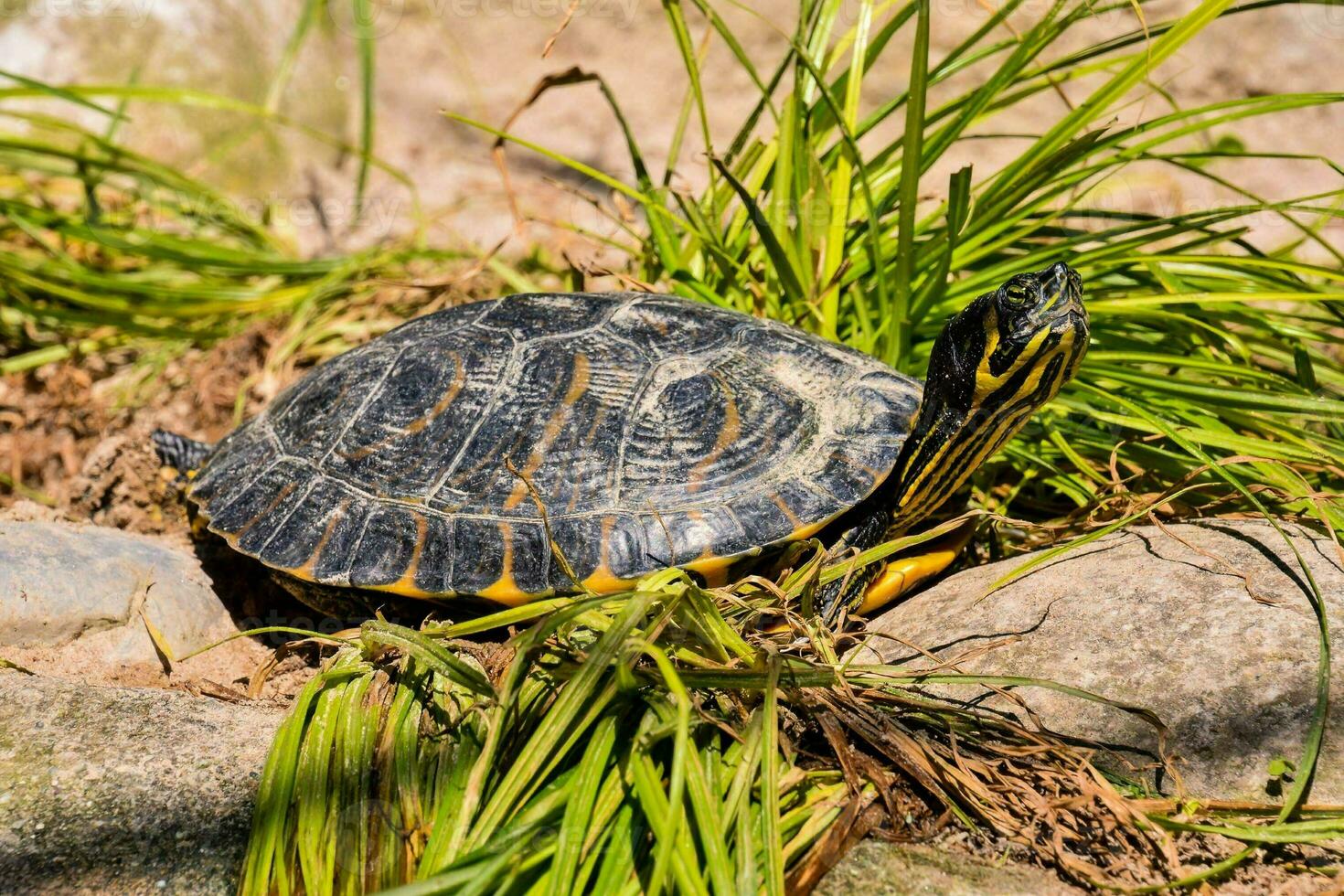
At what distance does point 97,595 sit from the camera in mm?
2699

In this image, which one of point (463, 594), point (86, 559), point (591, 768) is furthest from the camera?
point (86, 559)

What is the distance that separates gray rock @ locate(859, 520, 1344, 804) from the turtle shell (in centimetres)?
49

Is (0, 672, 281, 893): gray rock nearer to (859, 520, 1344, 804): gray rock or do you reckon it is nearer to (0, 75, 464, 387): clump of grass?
(859, 520, 1344, 804): gray rock

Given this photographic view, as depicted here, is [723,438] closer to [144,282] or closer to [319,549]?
[319,549]

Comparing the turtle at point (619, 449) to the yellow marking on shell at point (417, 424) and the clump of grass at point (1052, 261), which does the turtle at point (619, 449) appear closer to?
the yellow marking on shell at point (417, 424)

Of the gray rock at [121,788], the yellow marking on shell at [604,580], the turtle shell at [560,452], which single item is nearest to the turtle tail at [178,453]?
the turtle shell at [560,452]

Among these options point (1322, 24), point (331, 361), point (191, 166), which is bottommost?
point (331, 361)

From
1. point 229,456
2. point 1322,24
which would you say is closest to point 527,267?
→ point 229,456

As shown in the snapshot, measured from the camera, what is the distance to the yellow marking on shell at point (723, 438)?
8.54ft

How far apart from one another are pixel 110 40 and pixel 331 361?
4526 millimetres

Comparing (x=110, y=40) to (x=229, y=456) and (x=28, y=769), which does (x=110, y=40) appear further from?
(x=28, y=769)

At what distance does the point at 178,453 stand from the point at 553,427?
1.61 meters

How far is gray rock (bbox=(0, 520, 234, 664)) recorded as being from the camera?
258 cm

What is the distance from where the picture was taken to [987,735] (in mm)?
2064
